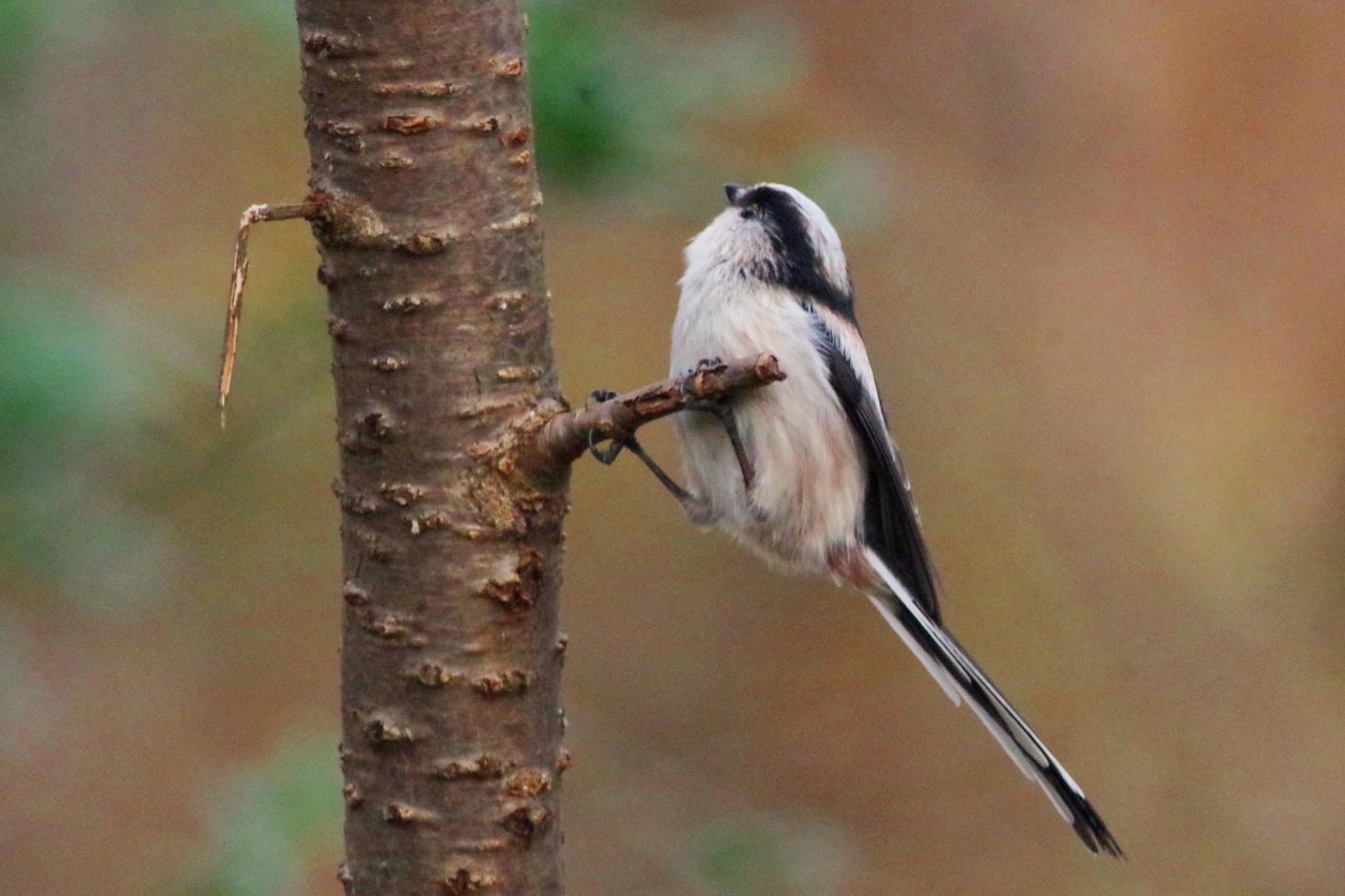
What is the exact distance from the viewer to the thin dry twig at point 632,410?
1.42 meters

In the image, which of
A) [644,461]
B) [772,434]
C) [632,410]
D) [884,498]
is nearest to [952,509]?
[884,498]

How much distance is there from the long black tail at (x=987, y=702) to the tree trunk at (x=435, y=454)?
0.90 metres

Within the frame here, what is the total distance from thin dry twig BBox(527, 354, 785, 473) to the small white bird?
0.61 metres

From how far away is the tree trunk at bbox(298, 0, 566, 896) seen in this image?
1.40m

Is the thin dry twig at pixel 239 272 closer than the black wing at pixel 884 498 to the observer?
Yes

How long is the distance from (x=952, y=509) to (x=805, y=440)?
2.02 m

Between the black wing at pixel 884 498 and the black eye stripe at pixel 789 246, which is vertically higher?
the black eye stripe at pixel 789 246

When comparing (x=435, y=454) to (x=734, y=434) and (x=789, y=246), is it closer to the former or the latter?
(x=734, y=434)

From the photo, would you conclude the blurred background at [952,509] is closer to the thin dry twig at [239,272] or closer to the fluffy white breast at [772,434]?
the fluffy white breast at [772,434]

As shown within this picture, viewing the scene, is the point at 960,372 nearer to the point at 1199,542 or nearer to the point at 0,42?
the point at 1199,542

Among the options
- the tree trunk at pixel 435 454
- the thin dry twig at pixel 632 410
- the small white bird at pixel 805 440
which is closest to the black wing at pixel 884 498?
the small white bird at pixel 805 440

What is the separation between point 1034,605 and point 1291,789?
0.78 m

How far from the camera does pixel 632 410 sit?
1.46 metres

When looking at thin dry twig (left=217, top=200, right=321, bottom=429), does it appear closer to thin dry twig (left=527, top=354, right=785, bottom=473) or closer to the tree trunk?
the tree trunk
